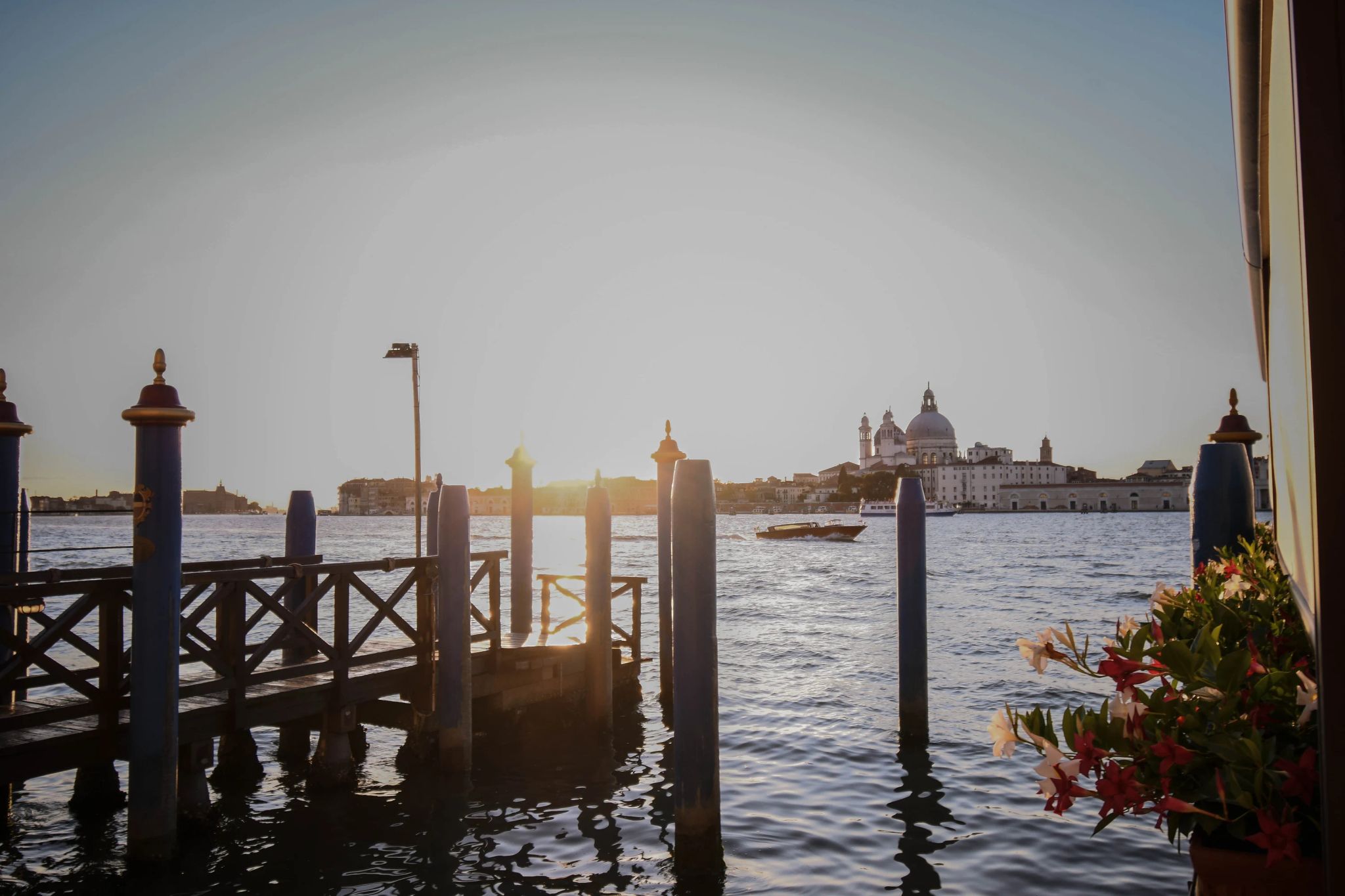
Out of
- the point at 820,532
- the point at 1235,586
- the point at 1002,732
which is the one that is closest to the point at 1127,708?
the point at 1002,732

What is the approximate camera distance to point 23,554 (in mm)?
8797

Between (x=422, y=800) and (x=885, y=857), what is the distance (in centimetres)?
429

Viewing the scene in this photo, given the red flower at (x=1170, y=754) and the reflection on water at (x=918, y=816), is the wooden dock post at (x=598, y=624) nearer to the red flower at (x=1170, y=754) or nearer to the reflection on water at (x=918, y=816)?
the reflection on water at (x=918, y=816)

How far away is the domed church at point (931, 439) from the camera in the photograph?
184 meters

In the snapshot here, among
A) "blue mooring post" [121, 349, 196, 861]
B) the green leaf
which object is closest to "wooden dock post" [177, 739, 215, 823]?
"blue mooring post" [121, 349, 196, 861]

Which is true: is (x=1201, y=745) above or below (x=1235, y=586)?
below

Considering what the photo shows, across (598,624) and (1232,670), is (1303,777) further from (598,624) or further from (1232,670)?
(598,624)

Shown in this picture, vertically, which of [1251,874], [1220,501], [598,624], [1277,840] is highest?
[1220,501]

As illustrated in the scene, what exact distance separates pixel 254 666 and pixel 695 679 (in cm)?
365

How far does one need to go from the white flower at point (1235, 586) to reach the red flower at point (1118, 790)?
1.52 metres

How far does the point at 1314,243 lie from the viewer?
2.00 meters

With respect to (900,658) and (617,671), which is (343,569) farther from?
(900,658)

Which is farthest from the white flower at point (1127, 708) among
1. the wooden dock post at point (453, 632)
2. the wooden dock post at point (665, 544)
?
the wooden dock post at point (665, 544)

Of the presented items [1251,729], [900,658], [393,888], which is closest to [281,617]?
[393,888]
